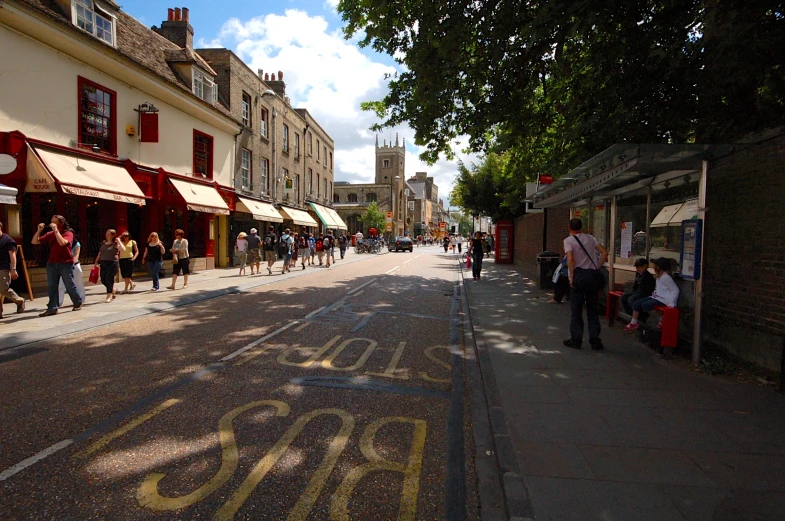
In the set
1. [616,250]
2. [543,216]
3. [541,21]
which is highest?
[541,21]

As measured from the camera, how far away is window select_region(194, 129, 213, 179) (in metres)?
18.0

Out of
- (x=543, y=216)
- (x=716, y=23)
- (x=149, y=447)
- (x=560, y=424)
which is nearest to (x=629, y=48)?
(x=716, y=23)

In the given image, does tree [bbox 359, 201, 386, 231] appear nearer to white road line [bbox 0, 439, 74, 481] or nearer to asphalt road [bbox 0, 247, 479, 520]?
asphalt road [bbox 0, 247, 479, 520]

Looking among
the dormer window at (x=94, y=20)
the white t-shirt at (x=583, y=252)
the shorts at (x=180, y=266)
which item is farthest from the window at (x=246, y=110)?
the white t-shirt at (x=583, y=252)

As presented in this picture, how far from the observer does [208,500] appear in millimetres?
2650

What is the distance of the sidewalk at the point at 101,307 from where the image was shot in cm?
717

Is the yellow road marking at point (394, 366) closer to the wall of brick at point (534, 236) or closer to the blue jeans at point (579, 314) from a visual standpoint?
the blue jeans at point (579, 314)

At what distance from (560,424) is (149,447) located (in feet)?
10.5

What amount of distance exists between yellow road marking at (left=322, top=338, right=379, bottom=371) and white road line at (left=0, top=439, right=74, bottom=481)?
103 inches

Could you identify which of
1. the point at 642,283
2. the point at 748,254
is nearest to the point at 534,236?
the point at 642,283

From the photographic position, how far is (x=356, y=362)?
5609 mm

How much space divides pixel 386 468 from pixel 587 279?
414 centimetres

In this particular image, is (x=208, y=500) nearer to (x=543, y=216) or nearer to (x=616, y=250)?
(x=616, y=250)

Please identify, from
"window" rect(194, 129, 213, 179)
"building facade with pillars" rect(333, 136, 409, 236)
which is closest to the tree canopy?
"window" rect(194, 129, 213, 179)
